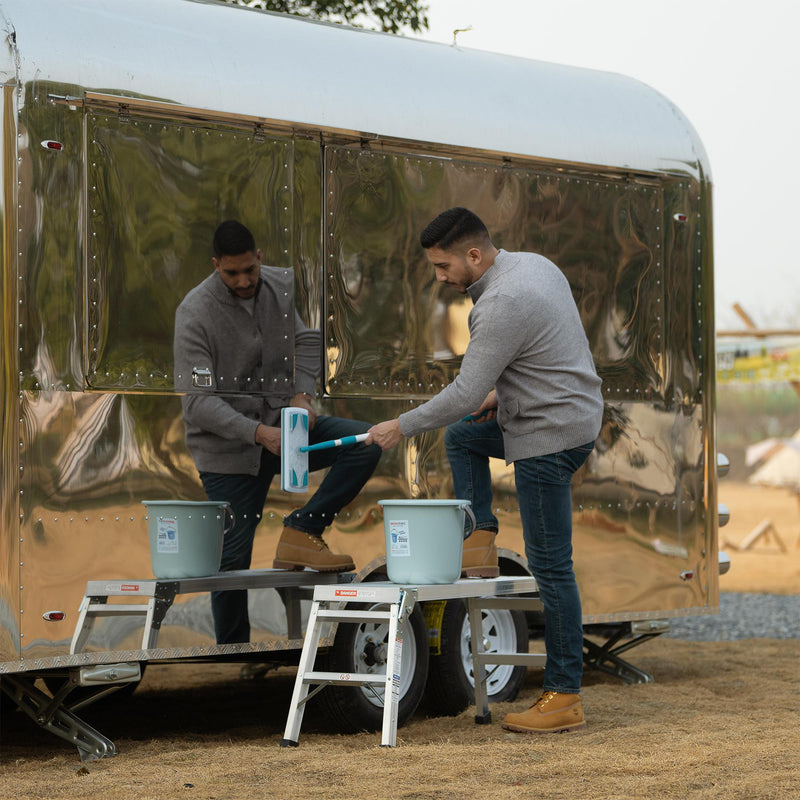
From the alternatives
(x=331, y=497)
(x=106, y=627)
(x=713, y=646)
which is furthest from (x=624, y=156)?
(x=713, y=646)

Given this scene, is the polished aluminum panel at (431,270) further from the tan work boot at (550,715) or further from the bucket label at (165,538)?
the tan work boot at (550,715)

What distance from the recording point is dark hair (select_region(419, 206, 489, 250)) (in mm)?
5301

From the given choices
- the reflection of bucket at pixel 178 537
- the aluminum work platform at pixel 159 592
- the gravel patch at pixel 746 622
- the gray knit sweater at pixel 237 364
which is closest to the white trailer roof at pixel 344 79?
the gray knit sweater at pixel 237 364

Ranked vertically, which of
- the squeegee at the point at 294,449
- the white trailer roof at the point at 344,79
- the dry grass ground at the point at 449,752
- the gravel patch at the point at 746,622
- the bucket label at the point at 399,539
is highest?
the white trailer roof at the point at 344,79

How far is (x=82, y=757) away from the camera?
5.10 m

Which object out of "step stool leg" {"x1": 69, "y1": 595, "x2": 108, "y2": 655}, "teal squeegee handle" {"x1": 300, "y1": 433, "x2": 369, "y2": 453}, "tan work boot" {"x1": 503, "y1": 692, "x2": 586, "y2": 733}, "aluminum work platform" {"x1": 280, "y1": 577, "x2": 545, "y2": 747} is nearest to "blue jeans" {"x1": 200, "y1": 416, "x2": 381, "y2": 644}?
"teal squeegee handle" {"x1": 300, "y1": 433, "x2": 369, "y2": 453}

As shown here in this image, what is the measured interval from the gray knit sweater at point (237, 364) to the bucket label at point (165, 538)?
28cm

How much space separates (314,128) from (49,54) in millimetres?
1131

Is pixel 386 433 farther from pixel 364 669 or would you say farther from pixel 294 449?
pixel 364 669

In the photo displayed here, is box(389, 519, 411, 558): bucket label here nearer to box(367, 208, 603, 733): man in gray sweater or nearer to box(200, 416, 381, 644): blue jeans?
box(367, 208, 603, 733): man in gray sweater

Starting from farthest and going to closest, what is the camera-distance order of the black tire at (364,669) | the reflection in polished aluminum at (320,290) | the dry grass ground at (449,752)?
1. the black tire at (364,669)
2. the reflection in polished aluminum at (320,290)
3. the dry grass ground at (449,752)

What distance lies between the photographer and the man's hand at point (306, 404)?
5.57m

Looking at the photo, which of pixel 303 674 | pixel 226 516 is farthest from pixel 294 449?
pixel 303 674

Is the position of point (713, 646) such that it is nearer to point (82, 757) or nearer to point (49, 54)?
point (82, 757)
